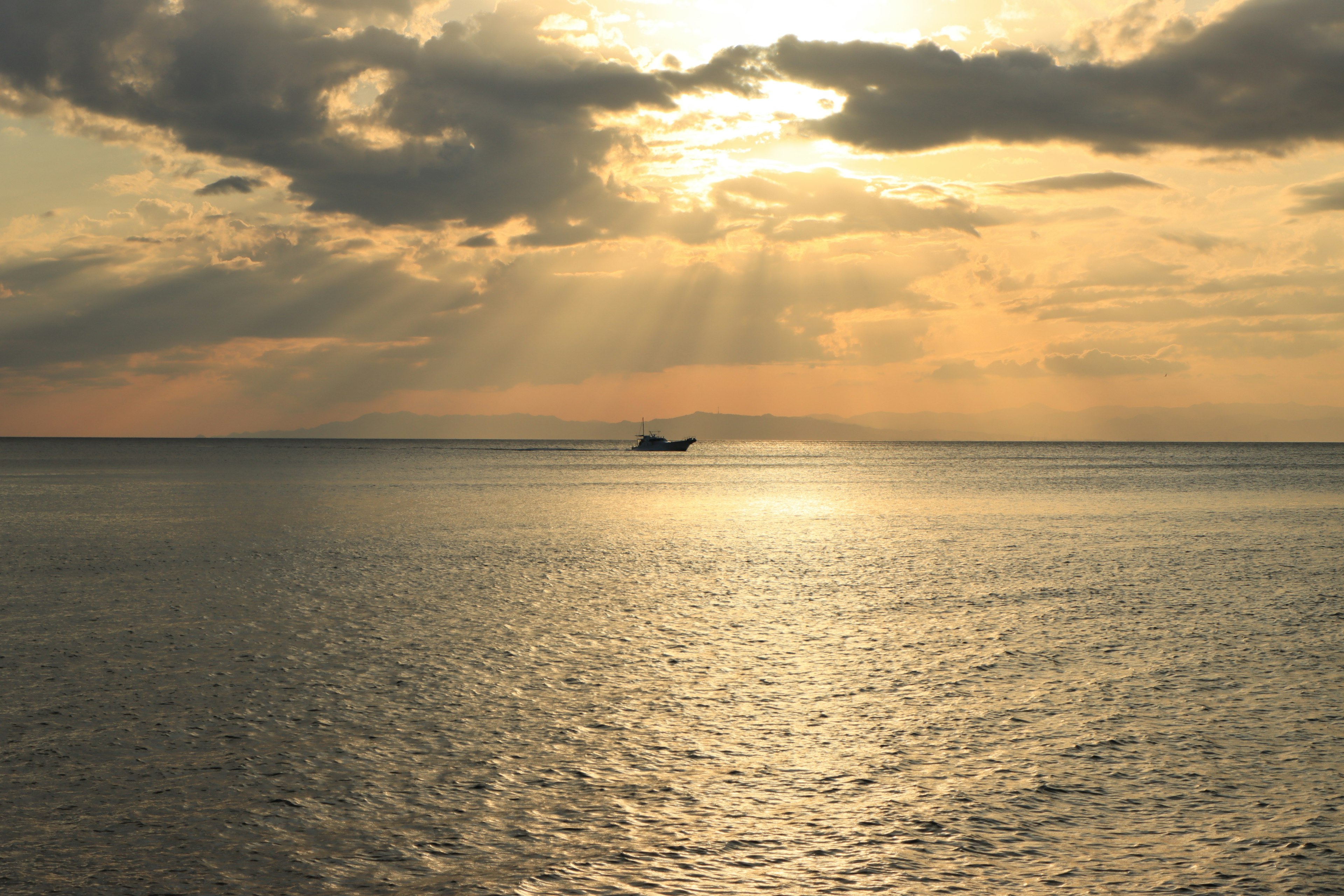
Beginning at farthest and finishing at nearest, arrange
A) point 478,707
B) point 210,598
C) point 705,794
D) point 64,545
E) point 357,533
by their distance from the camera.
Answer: point 357,533 → point 64,545 → point 210,598 → point 478,707 → point 705,794

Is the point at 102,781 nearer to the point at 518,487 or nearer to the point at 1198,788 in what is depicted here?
the point at 1198,788

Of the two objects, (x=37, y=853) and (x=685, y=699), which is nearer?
(x=37, y=853)

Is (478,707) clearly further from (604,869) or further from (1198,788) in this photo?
(1198,788)

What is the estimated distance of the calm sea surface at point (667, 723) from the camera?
11.4 metres

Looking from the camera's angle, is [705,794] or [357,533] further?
[357,533]

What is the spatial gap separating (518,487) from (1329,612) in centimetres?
8260

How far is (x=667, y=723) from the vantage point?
1717cm

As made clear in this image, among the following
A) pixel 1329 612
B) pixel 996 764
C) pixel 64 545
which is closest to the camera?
pixel 996 764

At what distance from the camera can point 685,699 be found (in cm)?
1881

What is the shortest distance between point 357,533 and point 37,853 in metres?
44.0

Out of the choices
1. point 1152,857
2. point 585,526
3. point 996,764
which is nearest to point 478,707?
point 996,764

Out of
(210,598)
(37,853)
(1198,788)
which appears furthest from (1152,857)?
(210,598)

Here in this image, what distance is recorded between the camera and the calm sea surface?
1144 cm

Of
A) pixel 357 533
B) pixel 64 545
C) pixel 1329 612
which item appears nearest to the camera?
pixel 1329 612
